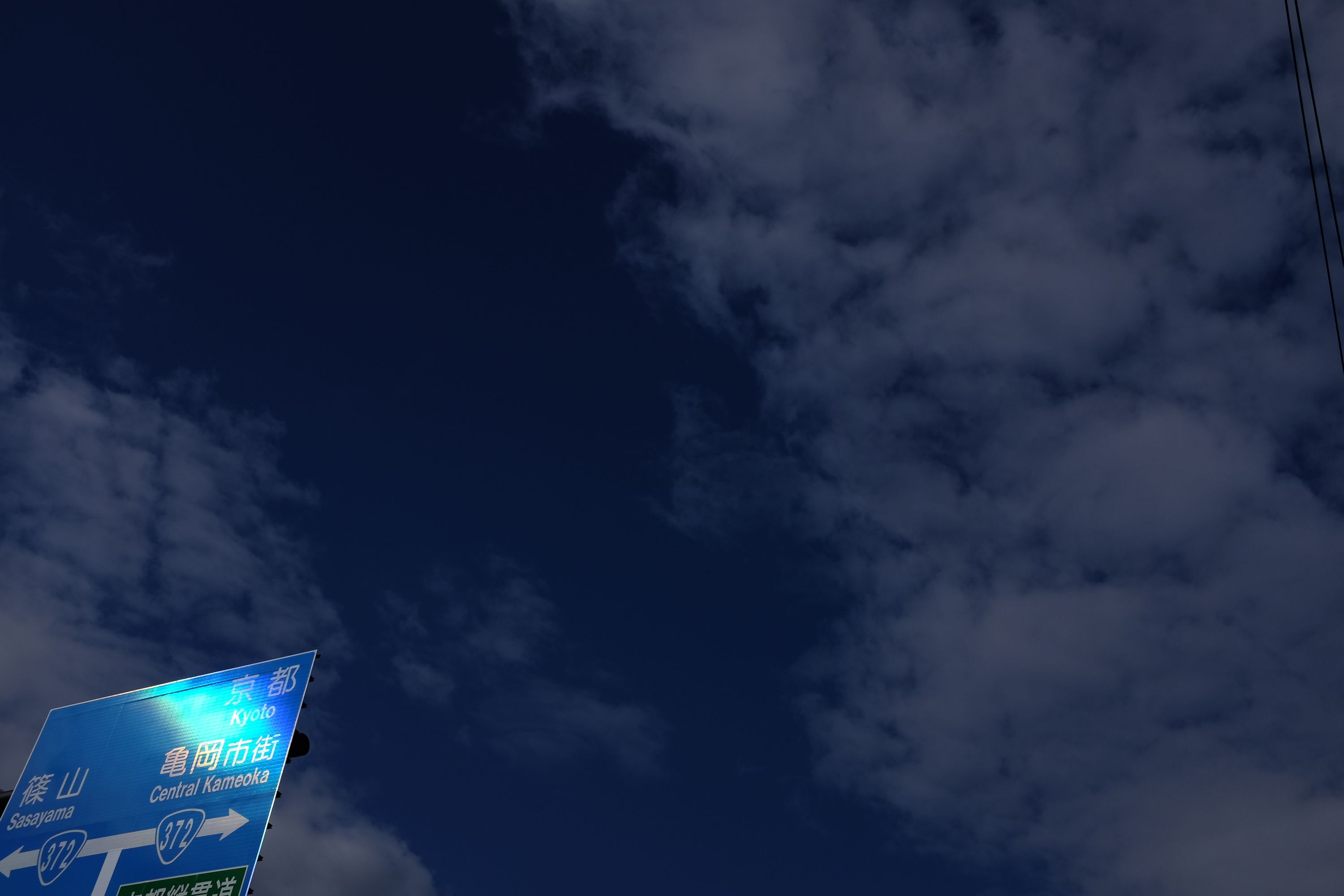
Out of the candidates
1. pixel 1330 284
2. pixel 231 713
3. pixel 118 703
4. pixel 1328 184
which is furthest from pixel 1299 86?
pixel 118 703

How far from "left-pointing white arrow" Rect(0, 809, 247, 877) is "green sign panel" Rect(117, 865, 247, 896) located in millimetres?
749

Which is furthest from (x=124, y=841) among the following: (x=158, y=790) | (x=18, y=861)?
(x=18, y=861)

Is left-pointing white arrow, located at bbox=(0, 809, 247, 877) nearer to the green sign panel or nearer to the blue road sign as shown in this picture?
the blue road sign

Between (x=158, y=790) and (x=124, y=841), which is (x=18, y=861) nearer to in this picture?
(x=124, y=841)

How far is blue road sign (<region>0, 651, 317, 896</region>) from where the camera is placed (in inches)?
759

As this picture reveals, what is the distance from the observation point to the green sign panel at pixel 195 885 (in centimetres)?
1842

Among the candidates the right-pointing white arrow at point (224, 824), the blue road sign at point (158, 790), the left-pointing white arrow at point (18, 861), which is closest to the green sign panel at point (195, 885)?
the blue road sign at point (158, 790)

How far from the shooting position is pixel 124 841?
20.3m

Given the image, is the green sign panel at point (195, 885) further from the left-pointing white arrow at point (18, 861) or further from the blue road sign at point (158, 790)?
the left-pointing white arrow at point (18, 861)

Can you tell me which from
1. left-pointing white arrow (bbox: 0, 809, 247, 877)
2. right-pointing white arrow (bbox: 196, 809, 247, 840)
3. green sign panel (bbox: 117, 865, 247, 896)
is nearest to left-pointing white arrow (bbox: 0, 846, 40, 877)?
left-pointing white arrow (bbox: 0, 809, 247, 877)

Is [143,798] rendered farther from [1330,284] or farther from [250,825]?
[1330,284]

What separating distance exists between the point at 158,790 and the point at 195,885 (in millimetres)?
2795

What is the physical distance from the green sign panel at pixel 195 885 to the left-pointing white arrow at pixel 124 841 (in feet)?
2.46

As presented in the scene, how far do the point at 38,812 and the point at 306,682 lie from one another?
271 inches
